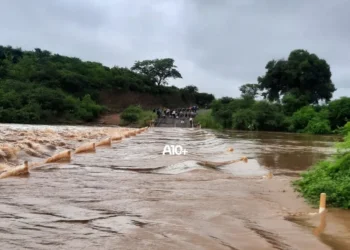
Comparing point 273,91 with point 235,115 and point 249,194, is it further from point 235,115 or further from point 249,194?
point 249,194

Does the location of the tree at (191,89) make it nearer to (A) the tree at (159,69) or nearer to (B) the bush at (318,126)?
(A) the tree at (159,69)

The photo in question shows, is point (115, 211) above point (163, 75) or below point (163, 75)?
below

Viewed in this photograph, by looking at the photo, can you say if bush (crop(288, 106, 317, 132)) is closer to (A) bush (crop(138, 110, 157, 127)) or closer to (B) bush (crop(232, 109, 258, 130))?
(B) bush (crop(232, 109, 258, 130))

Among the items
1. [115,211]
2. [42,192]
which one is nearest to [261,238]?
[115,211]

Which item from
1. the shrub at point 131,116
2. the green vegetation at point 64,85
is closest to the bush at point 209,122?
the shrub at point 131,116

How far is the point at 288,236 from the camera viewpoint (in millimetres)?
5914

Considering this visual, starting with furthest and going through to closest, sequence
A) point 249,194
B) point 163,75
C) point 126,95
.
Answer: point 163,75, point 126,95, point 249,194

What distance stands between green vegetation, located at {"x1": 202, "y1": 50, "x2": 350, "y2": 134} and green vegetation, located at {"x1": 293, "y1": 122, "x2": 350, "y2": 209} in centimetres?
3839

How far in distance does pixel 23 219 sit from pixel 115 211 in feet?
4.80

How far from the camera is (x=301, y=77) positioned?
55750mm

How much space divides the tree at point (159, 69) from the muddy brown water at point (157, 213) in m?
79.0

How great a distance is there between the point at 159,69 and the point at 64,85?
27.4 m

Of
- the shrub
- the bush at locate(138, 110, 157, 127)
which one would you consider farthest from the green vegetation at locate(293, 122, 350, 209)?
the shrub

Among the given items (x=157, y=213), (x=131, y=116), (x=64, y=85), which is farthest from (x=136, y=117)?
(x=157, y=213)
